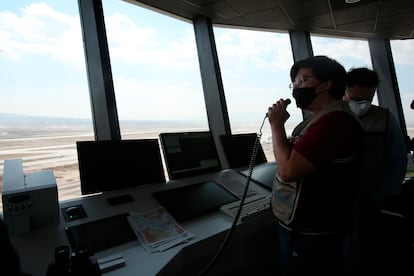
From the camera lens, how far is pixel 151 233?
→ 1.17 m

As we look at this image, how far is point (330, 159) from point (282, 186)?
0.24m

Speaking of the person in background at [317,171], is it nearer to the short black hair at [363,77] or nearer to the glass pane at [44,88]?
the short black hair at [363,77]

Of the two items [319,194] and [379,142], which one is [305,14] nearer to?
[379,142]

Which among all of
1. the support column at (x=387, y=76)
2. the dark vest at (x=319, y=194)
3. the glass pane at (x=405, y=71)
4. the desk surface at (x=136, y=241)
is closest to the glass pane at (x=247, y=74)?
the desk surface at (x=136, y=241)

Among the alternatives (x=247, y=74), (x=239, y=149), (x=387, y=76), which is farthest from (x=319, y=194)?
(x=387, y=76)

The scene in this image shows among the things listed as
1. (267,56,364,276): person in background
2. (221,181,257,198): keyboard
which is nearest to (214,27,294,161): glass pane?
(221,181,257,198): keyboard

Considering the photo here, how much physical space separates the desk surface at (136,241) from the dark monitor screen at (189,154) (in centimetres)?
30

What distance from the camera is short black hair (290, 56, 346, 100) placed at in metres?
1.12

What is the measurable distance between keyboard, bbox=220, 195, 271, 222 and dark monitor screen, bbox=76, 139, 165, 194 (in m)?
0.54

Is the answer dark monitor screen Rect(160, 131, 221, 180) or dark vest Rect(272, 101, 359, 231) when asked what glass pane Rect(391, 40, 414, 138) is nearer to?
dark monitor screen Rect(160, 131, 221, 180)

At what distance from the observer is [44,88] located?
191cm

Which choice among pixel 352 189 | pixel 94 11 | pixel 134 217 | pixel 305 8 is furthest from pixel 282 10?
pixel 134 217

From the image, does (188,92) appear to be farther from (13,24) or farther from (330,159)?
(330,159)

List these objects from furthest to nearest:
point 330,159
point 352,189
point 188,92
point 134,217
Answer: point 188,92
point 134,217
point 352,189
point 330,159
